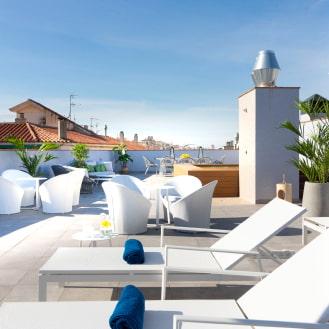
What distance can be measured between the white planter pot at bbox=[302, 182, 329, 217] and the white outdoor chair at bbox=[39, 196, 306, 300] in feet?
9.48

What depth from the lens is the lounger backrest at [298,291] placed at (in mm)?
1903

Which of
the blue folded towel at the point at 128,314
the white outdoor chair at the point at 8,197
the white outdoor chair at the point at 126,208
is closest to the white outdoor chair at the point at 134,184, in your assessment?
the white outdoor chair at the point at 126,208

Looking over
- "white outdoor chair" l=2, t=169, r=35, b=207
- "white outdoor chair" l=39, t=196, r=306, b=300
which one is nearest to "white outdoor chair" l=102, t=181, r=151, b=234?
"white outdoor chair" l=39, t=196, r=306, b=300

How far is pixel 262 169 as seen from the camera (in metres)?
8.71

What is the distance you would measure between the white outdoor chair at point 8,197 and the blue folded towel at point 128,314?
6.08m

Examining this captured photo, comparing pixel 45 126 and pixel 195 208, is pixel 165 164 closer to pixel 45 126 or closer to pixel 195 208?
pixel 195 208

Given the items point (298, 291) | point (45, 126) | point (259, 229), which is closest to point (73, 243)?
point (259, 229)

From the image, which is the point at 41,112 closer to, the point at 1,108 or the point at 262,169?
the point at 1,108

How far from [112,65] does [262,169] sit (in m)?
20.1

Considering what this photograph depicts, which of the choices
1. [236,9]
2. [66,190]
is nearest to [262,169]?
[66,190]

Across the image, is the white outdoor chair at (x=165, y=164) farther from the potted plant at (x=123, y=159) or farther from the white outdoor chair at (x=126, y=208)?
the white outdoor chair at (x=126, y=208)

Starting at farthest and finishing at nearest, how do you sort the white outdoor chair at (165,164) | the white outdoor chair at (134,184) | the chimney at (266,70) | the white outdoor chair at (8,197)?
the white outdoor chair at (165,164)
the chimney at (266,70)
the white outdoor chair at (8,197)
the white outdoor chair at (134,184)

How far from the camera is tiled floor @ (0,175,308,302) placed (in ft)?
11.1

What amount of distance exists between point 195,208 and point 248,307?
347 centimetres
